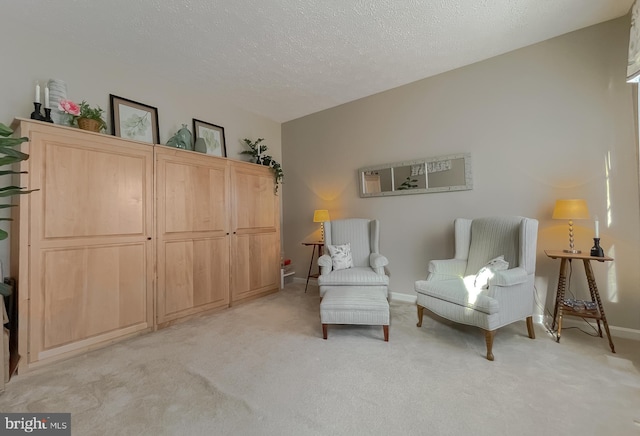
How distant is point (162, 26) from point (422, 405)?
349cm

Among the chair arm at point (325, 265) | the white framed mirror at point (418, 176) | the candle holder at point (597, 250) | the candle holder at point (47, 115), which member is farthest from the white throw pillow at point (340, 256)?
the candle holder at point (47, 115)

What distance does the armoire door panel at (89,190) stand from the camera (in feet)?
6.77

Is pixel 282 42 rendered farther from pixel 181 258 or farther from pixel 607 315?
pixel 607 315

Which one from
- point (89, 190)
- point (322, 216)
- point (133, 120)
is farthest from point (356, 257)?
point (133, 120)

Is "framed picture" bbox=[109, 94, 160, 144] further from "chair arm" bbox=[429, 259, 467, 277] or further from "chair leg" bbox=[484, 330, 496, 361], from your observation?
"chair leg" bbox=[484, 330, 496, 361]

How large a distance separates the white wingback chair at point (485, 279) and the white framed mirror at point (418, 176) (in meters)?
0.54

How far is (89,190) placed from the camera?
2.27 m

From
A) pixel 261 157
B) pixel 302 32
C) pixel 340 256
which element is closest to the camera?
pixel 302 32

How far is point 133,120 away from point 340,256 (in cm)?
280

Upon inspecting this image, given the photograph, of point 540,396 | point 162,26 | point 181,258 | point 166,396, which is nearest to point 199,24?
point 162,26

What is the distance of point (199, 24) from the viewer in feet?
7.56

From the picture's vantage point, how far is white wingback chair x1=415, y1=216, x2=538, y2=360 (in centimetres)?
207

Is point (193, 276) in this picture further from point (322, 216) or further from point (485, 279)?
point (485, 279)

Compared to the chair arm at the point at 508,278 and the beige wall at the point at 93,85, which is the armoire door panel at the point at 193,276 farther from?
the chair arm at the point at 508,278
